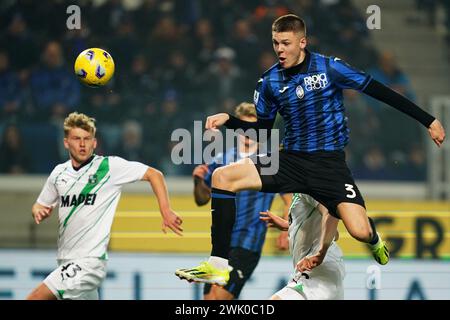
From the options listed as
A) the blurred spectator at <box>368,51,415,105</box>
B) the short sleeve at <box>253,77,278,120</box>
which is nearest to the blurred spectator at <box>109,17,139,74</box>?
the blurred spectator at <box>368,51,415,105</box>

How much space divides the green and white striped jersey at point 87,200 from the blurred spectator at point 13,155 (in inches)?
153

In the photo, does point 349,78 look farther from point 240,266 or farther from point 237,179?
point 240,266

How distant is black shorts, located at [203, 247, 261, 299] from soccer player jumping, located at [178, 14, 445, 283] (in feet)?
4.89

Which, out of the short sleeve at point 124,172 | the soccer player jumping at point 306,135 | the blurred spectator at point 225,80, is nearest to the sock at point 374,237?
the soccer player jumping at point 306,135

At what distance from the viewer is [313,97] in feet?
21.3

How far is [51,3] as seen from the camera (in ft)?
42.2

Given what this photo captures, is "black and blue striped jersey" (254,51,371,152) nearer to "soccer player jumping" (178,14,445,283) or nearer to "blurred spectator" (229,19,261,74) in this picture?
"soccer player jumping" (178,14,445,283)

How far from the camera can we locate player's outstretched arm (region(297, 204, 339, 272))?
623cm

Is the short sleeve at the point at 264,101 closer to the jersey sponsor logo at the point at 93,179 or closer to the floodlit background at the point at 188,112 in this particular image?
the jersey sponsor logo at the point at 93,179

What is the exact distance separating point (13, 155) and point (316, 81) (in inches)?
216

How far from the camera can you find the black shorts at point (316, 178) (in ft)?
20.8

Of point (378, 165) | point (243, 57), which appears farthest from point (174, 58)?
point (378, 165)
